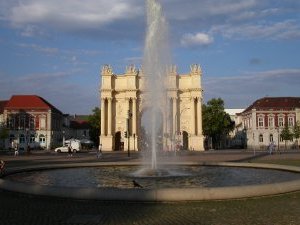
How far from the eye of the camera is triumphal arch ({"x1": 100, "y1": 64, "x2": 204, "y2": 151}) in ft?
324

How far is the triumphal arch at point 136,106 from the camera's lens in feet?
324

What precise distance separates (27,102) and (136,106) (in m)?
36.9

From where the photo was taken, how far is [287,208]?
13.8 m

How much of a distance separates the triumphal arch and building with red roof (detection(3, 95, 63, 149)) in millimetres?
26393

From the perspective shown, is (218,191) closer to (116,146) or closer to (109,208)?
(109,208)

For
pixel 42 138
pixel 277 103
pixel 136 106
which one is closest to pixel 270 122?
pixel 277 103

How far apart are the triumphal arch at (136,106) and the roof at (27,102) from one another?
27462mm

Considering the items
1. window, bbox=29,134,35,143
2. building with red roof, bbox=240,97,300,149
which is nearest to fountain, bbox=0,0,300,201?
building with red roof, bbox=240,97,300,149

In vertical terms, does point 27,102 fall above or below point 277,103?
above

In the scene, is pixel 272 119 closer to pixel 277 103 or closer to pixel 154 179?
pixel 277 103

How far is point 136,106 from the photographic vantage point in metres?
100

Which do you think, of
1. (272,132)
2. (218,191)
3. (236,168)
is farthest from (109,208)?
(272,132)

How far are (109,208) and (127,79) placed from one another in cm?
8761

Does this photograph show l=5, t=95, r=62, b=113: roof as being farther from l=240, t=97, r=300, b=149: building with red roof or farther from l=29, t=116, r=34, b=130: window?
l=240, t=97, r=300, b=149: building with red roof
